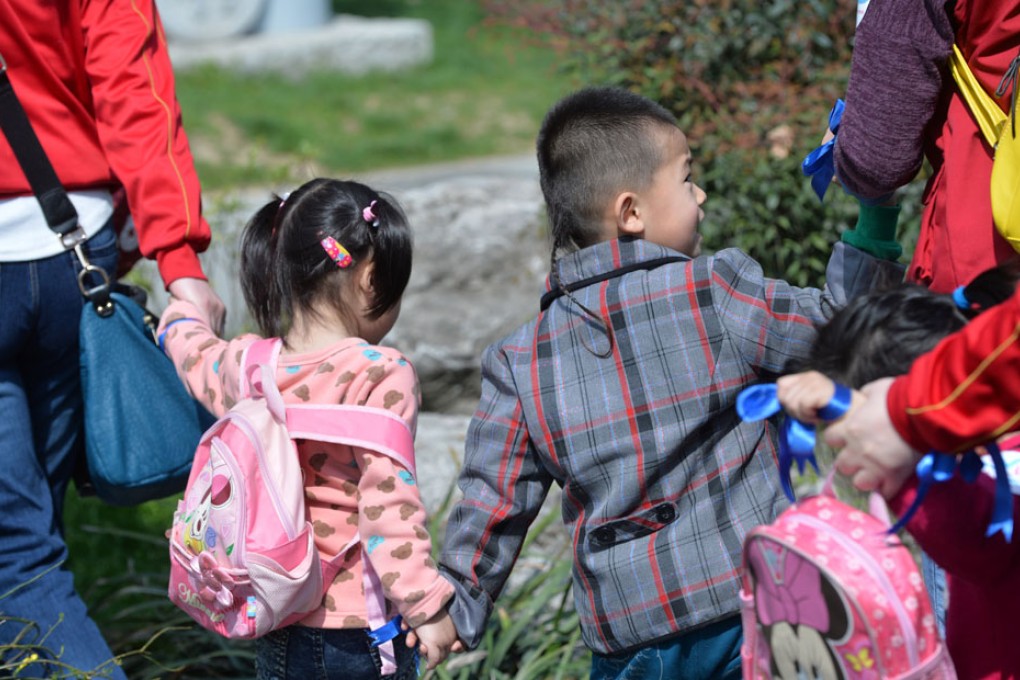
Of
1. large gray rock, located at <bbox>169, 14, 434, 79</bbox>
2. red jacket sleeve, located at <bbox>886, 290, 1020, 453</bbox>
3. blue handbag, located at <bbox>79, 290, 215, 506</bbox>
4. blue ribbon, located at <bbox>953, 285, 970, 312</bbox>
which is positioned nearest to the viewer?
red jacket sleeve, located at <bbox>886, 290, 1020, 453</bbox>

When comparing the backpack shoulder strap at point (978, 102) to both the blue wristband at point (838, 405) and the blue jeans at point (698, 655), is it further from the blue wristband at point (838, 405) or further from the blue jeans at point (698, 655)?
the blue jeans at point (698, 655)

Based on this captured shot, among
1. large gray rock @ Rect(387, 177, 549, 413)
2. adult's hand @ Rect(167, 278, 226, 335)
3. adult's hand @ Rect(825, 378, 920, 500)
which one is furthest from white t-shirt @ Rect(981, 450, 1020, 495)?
large gray rock @ Rect(387, 177, 549, 413)

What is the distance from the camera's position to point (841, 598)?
68.4 inches

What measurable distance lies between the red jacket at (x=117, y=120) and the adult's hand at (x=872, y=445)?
5.03 ft

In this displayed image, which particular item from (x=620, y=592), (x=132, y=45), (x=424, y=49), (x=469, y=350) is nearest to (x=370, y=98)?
(x=424, y=49)

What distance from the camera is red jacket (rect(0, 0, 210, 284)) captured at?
105 inches

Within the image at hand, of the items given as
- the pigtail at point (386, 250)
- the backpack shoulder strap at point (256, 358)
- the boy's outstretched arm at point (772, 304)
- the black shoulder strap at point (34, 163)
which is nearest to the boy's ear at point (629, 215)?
the boy's outstretched arm at point (772, 304)

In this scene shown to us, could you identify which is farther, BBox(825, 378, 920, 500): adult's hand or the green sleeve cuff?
the green sleeve cuff

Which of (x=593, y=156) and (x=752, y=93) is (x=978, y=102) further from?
(x=752, y=93)

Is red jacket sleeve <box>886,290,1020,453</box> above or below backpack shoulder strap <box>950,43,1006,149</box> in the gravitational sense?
below

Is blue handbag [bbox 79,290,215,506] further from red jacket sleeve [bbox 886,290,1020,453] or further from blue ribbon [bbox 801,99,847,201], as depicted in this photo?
red jacket sleeve [bbox 886,290,1020,453]

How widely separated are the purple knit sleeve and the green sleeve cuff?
9 centimetres

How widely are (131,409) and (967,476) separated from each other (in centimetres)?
170

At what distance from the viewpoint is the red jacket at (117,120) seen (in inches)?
105
